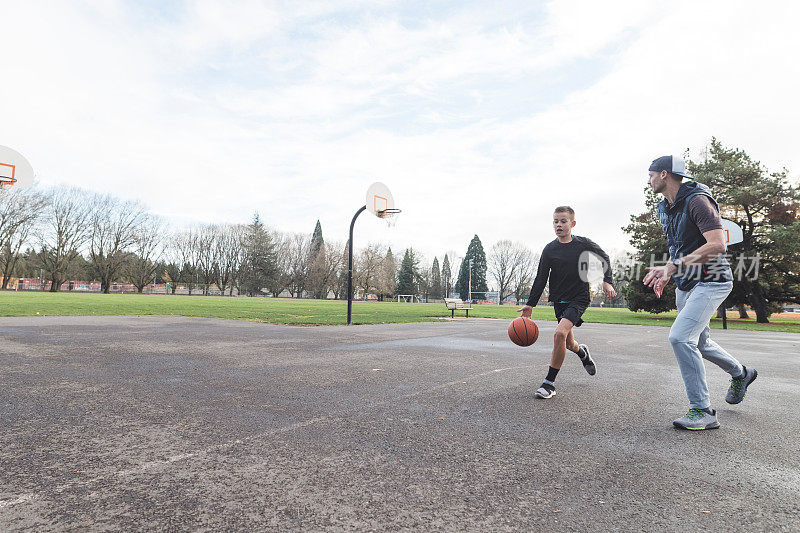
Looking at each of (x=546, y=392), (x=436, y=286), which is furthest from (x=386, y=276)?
(x=546, y=392)

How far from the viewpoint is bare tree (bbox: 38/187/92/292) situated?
195 ft

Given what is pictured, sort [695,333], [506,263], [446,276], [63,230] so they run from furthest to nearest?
[446,276] < [506,263] < [63,230] < [695,333]

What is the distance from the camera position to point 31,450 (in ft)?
9.41

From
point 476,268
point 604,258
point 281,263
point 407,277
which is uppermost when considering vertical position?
point 476,268

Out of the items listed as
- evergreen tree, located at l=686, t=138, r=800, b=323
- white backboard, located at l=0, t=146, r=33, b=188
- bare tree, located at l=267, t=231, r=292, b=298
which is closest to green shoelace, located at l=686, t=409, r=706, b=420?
white backboard, located at l=0, t=146, r=33, b=188

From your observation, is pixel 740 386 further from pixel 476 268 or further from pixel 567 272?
pixel 476 268

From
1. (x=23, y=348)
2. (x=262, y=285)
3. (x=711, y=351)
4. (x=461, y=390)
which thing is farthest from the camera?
(x=262, y=285)

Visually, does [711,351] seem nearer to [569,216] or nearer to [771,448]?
[771,448]

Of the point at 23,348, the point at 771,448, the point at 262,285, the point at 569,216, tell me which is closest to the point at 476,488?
the point at 771,448

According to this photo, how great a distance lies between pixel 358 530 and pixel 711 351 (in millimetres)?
3716

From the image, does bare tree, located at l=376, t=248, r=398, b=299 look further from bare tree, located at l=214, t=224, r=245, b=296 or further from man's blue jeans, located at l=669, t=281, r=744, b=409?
man's blue jeans, located at l=669, t=281, r=744, b=409

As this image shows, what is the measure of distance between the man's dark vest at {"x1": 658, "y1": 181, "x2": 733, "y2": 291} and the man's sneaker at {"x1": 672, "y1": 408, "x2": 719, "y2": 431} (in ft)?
3.49

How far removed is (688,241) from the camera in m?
3.97

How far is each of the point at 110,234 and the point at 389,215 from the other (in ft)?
206
